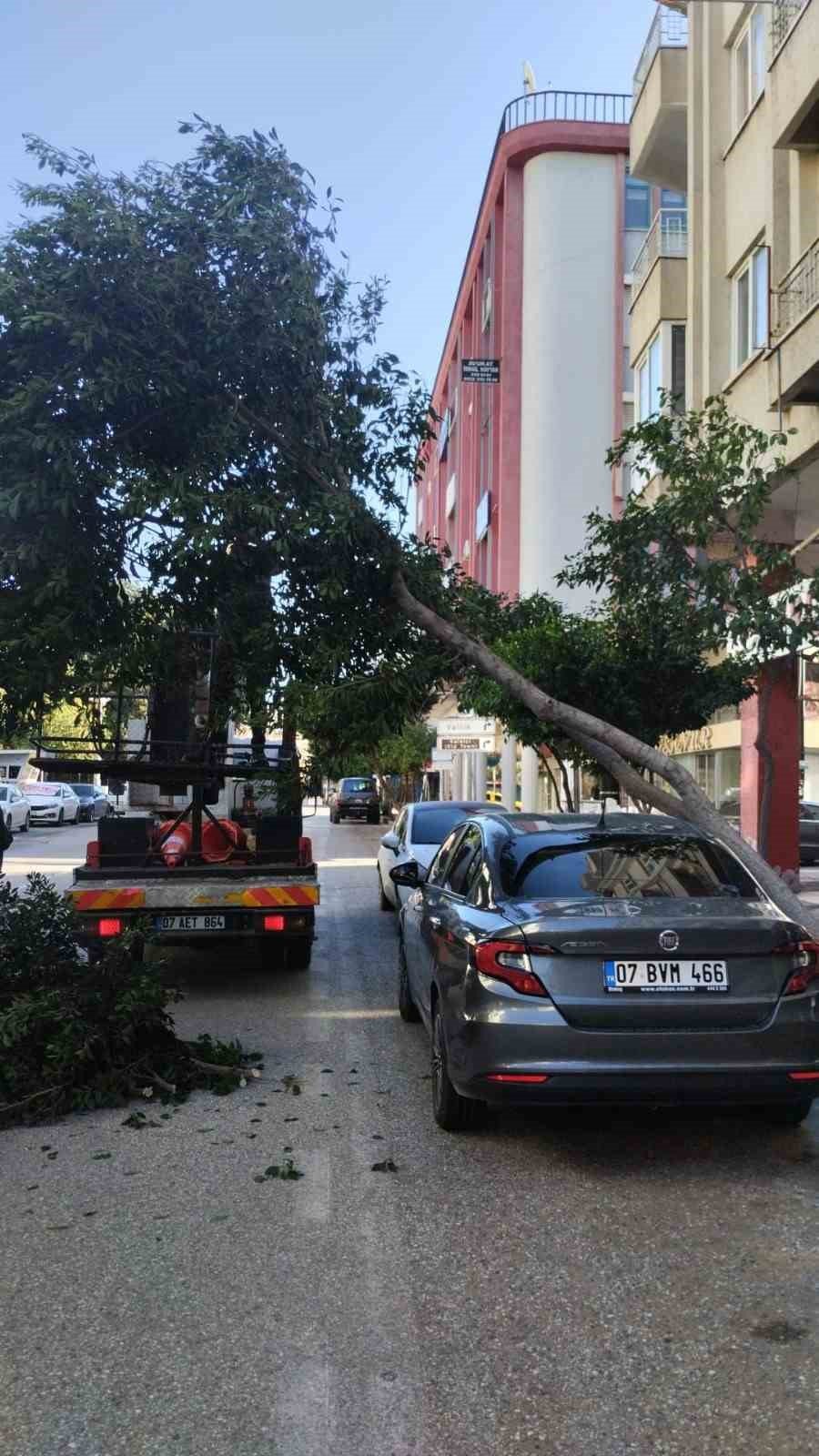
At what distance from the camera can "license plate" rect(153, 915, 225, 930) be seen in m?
8.94

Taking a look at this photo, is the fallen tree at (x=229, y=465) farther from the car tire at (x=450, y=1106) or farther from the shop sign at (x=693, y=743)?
the shop sign at (x=693, y=743)

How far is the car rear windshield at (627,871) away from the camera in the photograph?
17.4 ft

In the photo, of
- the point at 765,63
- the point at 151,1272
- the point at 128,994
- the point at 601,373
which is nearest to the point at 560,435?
the point at 601,373

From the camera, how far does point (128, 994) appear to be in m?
6.12

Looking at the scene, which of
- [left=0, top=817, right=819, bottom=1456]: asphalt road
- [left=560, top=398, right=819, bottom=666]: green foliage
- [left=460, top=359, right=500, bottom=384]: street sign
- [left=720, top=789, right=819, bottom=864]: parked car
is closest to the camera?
[left=0, top=817, right=819, bottom=1456]: asphalt road

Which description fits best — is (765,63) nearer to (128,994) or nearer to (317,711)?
(317,711)

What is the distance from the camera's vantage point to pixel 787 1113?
5414 mm

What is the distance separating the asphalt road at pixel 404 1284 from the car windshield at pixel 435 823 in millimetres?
6857

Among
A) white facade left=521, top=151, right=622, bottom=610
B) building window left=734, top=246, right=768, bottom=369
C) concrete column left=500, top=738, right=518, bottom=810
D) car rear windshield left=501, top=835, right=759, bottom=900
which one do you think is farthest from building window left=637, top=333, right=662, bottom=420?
concrete column left=500, top=738, right=518, bottom=810

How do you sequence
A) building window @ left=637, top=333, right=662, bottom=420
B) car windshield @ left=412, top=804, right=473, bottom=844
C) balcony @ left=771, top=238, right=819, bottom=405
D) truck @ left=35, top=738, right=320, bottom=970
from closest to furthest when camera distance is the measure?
1. truck @ left=35, top=738, right=320, bottom=970
2. balcony @ left=771, top=238, right=819, bottom=405
3. car windshield @ left=412, top=804, right=473, bottom=844
4. building window @ left=637, top=333, right=662, bottom=420

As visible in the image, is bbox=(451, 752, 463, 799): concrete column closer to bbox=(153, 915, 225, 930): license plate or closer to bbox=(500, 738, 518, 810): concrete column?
bbox=(500, 738, 518, 810): concrete column

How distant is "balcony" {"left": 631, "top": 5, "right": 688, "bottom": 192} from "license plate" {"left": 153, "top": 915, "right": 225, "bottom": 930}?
1352 cm

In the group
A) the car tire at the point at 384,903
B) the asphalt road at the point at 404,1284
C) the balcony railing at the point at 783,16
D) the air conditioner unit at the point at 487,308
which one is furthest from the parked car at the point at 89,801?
the asphalt road at the point at 404,1284

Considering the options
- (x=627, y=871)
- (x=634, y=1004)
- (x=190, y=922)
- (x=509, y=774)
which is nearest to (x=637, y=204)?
(x=509, y=774)
